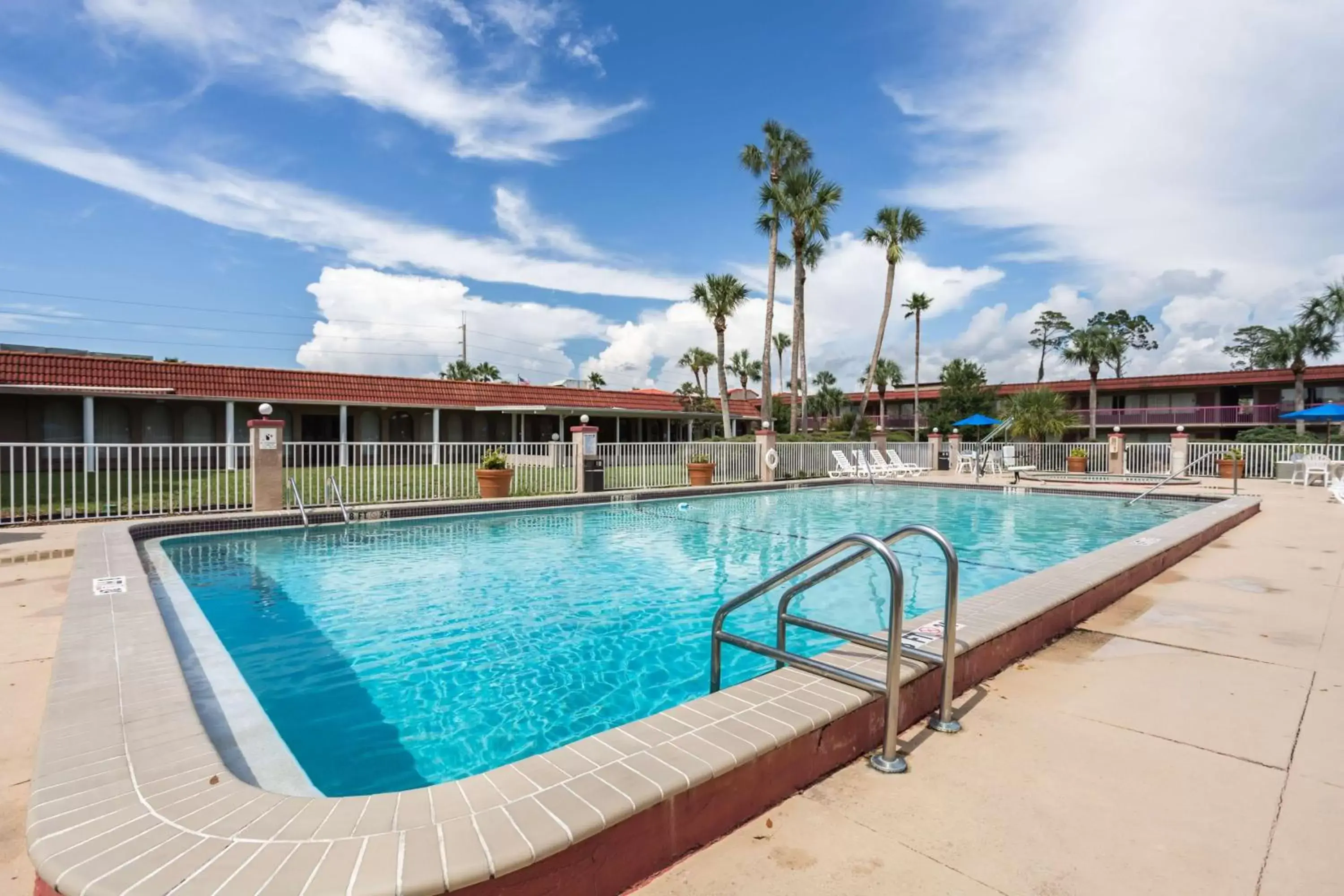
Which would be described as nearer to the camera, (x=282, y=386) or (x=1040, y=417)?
(x=282, y=386)

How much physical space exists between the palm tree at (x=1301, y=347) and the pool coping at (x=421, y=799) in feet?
133

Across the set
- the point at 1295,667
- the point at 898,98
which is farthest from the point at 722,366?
the point at 1295,667

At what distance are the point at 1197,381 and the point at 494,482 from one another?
3851 centimetres

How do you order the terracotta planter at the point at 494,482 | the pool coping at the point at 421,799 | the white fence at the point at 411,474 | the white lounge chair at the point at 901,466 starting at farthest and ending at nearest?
the white lounge chair at the point at 901,466
the terracotta planter at the point at 494,482
the white fence at the point at 411,474
the pool coping at the point at 421,799

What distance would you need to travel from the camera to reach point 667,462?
17547 millimetres

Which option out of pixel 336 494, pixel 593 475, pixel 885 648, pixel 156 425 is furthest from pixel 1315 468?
pixel 156 425

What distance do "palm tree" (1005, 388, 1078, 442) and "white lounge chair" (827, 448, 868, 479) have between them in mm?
9701

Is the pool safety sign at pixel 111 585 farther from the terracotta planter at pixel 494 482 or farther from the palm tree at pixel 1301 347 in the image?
the palm tree at pixel 1301 347

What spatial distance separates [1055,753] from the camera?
108 inches

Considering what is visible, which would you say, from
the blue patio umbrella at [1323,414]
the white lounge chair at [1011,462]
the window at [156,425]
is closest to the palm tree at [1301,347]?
the blue patio umbrella at [1323,414]

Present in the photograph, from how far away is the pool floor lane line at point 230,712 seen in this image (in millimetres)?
2869

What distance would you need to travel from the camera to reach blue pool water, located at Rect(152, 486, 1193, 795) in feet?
12.9

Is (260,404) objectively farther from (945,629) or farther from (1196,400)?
(1196,400)

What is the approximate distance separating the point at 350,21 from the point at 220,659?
9.74 metres
